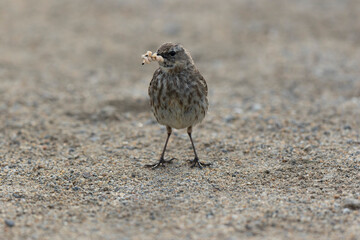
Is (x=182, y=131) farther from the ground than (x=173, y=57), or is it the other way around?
(x=173, y=57)

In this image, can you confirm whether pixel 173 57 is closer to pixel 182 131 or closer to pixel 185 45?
pixel 182 131

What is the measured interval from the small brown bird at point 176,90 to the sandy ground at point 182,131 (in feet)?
2.30

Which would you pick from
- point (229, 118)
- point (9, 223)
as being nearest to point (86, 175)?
point (9, 223)

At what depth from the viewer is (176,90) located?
5.85 meters

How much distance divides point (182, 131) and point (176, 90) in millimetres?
1636

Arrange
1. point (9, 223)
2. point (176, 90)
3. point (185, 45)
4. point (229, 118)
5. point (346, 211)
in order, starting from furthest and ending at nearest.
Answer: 1. point (185, 45)
2. point (229, 118)
3. point (176, 90)
4. point (346, 211)
5. point (9, 223)

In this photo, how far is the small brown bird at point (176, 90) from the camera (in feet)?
19.2

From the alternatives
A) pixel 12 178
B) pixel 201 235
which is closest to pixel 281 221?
pixel 201 235

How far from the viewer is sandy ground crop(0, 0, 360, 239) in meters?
4.82

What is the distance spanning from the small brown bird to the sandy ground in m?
0.70

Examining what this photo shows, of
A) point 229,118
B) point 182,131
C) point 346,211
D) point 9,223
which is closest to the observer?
point 9,223

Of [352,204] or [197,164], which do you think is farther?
[197,164]

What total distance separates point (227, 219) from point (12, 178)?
265cm

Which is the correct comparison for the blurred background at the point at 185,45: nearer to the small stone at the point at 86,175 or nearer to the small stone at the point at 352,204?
the small stone at the point at 86,175
